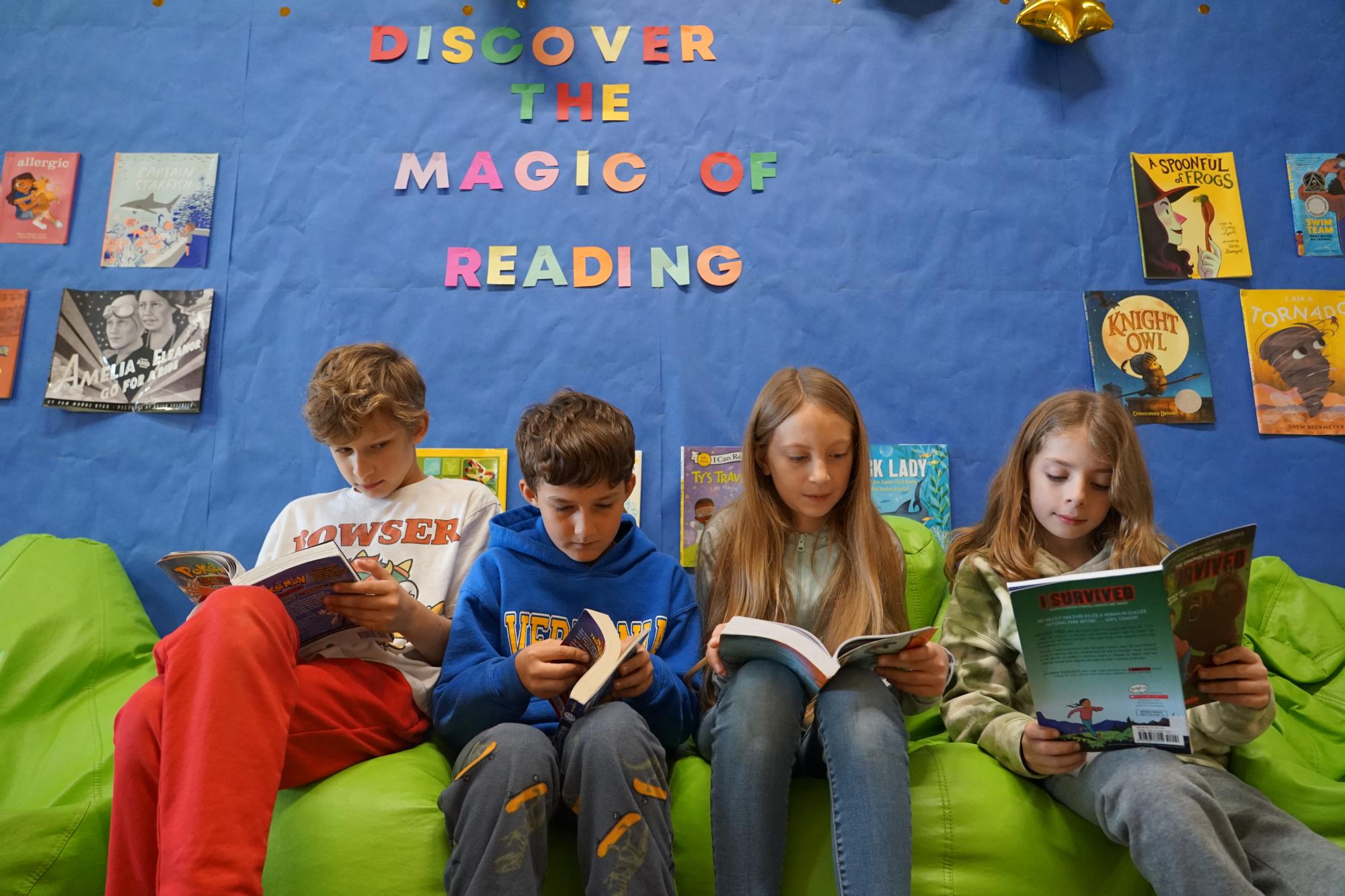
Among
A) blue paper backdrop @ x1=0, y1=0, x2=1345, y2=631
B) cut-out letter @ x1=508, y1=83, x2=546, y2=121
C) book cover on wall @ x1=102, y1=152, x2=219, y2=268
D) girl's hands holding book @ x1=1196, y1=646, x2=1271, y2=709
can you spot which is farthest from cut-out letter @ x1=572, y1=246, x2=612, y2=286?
girl's hands holding book @ x1=1196, y1=646, x2=1271, y2=709

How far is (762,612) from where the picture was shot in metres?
1.58

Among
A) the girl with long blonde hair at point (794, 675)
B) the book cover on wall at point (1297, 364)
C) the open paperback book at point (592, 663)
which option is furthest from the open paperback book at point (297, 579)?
the book cover on wall at point (1297, 364)

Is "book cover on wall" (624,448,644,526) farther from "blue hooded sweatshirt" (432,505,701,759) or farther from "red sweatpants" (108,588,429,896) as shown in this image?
"red sweatpants" (108,588,429,896)

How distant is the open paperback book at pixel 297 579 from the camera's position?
49.7 inches

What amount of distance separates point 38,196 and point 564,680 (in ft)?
6.30

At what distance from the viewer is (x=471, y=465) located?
2.17m

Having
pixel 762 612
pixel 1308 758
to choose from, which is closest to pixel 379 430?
pixel 762 612

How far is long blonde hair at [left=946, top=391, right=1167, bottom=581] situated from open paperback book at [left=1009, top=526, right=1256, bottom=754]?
326mm

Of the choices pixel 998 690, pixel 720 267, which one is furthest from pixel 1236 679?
pixel 720 267

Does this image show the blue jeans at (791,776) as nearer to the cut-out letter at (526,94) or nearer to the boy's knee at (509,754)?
the boy's knee at (509,754)

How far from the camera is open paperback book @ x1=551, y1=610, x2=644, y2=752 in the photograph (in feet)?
3.95

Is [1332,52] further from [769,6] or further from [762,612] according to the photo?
[762,612]

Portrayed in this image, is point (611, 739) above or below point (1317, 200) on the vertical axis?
below

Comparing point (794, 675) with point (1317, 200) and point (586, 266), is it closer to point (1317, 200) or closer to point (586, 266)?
point (586, 266)
